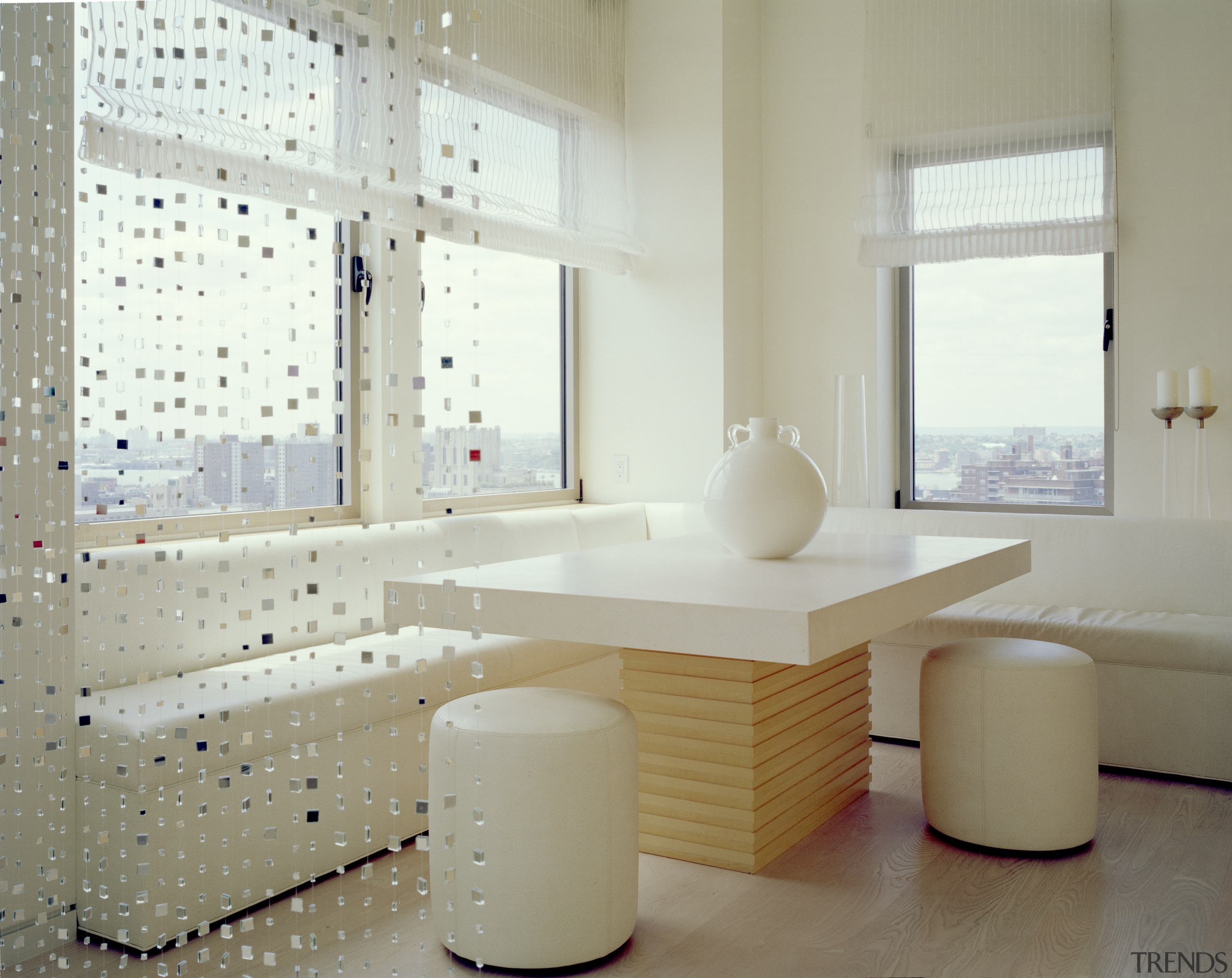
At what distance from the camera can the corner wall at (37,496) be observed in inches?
42.4

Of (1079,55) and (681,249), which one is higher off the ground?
(1079,55)

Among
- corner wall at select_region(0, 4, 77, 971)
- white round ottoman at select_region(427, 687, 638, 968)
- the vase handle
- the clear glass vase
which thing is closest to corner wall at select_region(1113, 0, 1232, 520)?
the clear glass vase

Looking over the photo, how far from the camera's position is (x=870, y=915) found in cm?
196

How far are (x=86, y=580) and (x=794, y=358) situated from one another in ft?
11.6

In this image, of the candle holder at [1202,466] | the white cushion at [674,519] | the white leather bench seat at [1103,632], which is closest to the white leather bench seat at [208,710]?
the white leather bench seat at [1103,632]

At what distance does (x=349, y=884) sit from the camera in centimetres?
187

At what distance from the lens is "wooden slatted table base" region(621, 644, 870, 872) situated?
7.14 feet

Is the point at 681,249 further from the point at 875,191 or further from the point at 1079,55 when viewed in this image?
the point at 1079,55

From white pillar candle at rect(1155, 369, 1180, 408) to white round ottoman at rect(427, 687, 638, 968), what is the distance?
2701mm

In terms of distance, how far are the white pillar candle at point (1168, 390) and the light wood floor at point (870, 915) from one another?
1.59 meters

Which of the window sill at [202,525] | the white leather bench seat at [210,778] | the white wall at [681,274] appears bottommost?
the white leather bench seat at [210,778]

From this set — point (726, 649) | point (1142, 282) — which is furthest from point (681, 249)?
point (726, 649)

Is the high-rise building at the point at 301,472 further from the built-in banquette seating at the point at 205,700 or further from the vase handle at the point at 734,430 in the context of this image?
the vase handle at the point at 734,430

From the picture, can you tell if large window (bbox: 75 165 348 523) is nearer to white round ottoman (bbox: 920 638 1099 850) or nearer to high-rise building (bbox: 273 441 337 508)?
high-rise building (bbox: 273 441 337 508)
